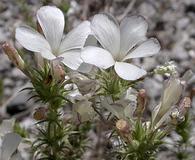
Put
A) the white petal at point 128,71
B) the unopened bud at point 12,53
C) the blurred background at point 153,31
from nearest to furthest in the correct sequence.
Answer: the white petal at point 128,71, the unopened bud at point 12,53, the blurred background at point 153,31

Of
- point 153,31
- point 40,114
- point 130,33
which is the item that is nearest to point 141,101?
point 130,33

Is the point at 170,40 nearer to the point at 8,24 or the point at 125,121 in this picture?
the point at 8,24

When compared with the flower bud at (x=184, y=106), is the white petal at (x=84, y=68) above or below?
above

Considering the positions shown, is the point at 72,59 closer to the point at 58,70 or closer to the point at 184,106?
the point at 58,70

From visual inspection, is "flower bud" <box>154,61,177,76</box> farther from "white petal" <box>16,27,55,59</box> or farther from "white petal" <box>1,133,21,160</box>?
"white petal" <box>1,133,21,160</box>

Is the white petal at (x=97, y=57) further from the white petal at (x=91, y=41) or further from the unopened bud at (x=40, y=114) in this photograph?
the unopened bud at (x=40, y=114)

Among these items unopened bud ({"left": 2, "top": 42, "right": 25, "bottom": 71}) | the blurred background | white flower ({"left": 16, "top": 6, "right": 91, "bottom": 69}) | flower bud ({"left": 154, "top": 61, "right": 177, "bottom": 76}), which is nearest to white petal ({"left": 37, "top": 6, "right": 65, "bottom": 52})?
white flower ({"left": 16, "top": 6, "right": 91, "bottom": 69})

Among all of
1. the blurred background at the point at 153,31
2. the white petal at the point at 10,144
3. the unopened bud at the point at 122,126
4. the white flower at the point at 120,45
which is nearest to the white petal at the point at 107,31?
the white flower at the point at 120,45
